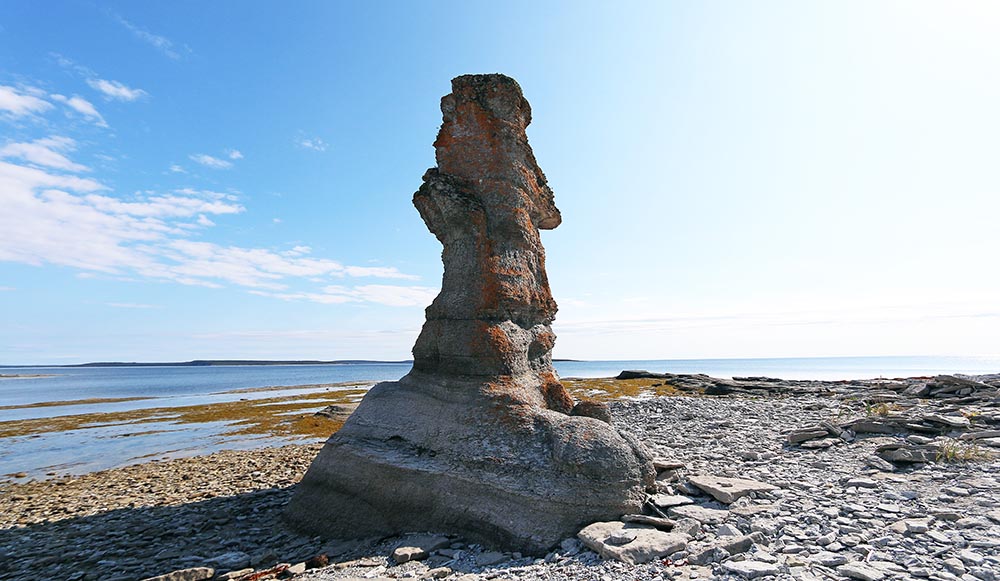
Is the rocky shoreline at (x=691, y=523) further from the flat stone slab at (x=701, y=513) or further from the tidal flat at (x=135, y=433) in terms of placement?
the tidal flat at (x=135, y=433)

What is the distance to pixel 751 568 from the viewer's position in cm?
504

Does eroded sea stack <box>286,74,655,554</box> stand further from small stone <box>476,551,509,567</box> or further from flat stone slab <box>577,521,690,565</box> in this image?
flat stone slab <box>577,521,690,565</box>

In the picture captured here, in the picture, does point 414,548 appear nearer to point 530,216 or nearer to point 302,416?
point 530,216

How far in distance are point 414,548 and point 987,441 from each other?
11.2m

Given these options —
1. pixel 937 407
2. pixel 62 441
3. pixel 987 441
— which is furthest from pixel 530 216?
pixel 62 441

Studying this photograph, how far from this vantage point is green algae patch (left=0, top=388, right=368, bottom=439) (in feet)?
81.8

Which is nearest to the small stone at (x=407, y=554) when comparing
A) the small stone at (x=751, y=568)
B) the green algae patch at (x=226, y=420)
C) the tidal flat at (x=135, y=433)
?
the small stone at (x=751, y=568)

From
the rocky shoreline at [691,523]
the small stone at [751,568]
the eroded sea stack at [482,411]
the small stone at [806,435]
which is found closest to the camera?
the small stone at [751,568]

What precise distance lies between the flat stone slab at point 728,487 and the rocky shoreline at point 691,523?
33 millimetres

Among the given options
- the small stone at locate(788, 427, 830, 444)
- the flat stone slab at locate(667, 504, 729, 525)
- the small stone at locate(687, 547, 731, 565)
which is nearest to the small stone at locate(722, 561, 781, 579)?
the small stone at locate(687, 547, 731, 565)

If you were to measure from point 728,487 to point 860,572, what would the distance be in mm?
2788

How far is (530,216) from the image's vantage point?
33.5ft

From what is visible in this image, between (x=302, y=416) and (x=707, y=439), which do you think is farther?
(x=302, y=416)

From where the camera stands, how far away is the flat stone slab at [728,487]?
725 cm
